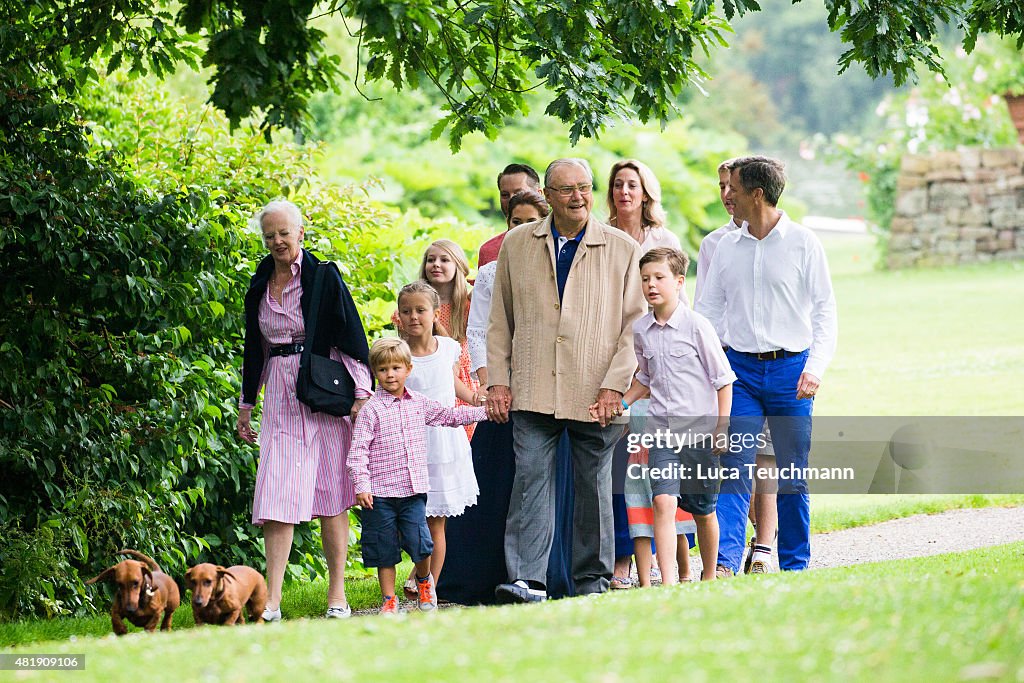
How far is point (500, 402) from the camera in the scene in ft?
23.4

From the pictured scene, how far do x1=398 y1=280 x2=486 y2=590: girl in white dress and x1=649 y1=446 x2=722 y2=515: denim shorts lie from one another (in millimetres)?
1007

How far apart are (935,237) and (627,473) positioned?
22.9 meters

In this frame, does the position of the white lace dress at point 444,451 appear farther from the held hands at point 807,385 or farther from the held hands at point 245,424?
the held hands at point 807,385


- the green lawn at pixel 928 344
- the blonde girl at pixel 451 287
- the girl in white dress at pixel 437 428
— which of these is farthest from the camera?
the green lawn at pixel 928 344

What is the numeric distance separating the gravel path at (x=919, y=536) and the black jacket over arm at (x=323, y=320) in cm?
343

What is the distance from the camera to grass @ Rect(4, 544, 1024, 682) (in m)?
4.15

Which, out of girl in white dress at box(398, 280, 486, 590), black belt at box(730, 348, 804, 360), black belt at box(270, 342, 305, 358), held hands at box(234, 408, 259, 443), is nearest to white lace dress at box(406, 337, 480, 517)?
girl in white dress at box(398, 280, 486, 590)

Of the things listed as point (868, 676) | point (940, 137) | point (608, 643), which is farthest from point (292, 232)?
point (940, 137)

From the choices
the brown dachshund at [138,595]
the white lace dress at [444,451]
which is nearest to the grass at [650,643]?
the brown dachshund at [138,595]

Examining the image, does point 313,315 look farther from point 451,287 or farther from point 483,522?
point 483,522

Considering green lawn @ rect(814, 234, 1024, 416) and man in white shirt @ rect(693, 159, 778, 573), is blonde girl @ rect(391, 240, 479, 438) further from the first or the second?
green lawn @ rect(814, 234, 1024, 416)

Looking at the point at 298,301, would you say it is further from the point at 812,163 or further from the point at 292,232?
the point at 812,163

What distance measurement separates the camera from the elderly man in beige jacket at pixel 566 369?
6.97 meters

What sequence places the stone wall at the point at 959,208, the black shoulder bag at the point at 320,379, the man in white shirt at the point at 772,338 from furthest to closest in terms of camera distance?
the stone wall at the point at 959,208, the man in white shirt at the point at 772,338, the black shoulder bag at the point at 320,379
